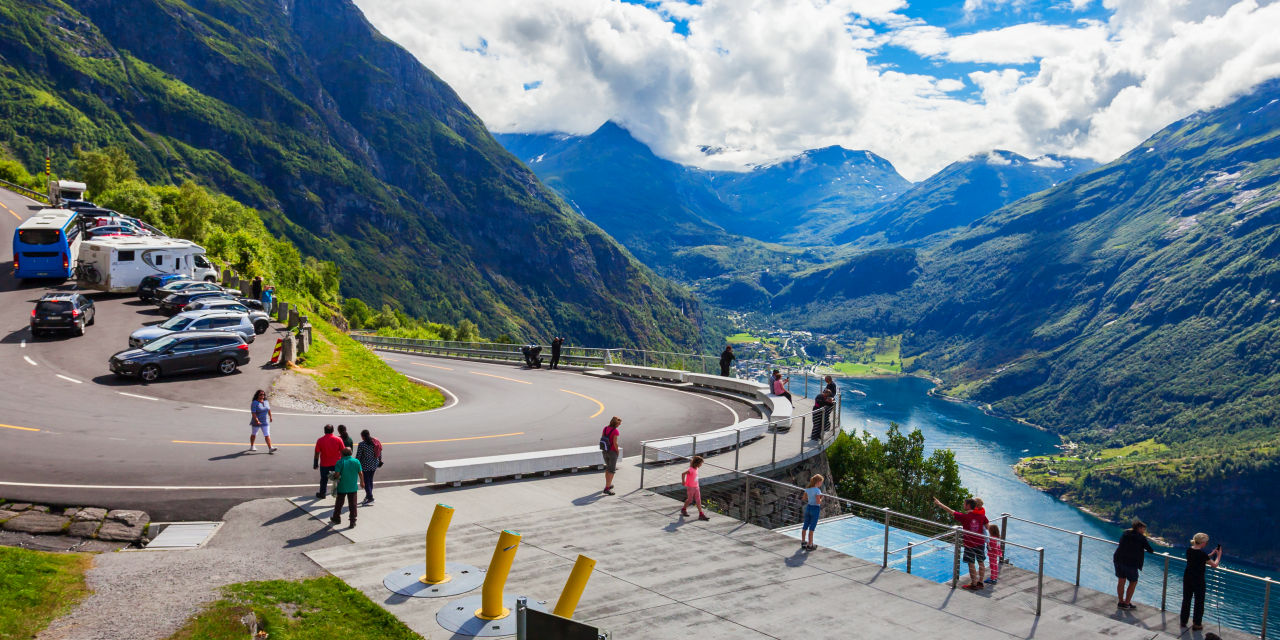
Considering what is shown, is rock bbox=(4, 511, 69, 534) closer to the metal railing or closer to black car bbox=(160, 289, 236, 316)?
the metal railing

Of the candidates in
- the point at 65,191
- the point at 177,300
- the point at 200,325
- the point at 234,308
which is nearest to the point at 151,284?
the point at 177,300

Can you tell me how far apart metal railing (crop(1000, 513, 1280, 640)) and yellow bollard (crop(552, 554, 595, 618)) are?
25.1 feet

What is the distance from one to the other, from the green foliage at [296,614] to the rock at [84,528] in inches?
183

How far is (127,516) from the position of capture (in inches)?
575

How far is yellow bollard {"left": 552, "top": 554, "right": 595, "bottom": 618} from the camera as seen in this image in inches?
347

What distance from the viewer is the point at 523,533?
15281 millimetres

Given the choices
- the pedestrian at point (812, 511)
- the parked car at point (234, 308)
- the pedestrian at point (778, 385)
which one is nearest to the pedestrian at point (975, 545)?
the pedestrian at point (812, 511)

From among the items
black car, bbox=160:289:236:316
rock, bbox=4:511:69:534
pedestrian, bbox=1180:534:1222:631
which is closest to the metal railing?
pedestrian, bbox=1180:534:1222:631

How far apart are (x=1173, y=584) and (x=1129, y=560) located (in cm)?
3018

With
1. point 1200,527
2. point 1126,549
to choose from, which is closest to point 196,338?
point 1126,549

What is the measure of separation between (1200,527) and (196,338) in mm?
187965

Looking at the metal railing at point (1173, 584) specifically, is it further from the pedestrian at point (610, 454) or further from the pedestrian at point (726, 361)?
the pedestrian at point (726, 361)

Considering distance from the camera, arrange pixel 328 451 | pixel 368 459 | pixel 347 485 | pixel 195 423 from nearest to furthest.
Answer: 1. pixel 347 485
2. pixel 328 451
3. pixel 368 459
4. pixel 195 423

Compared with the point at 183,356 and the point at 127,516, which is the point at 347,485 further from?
the point at 183,356
